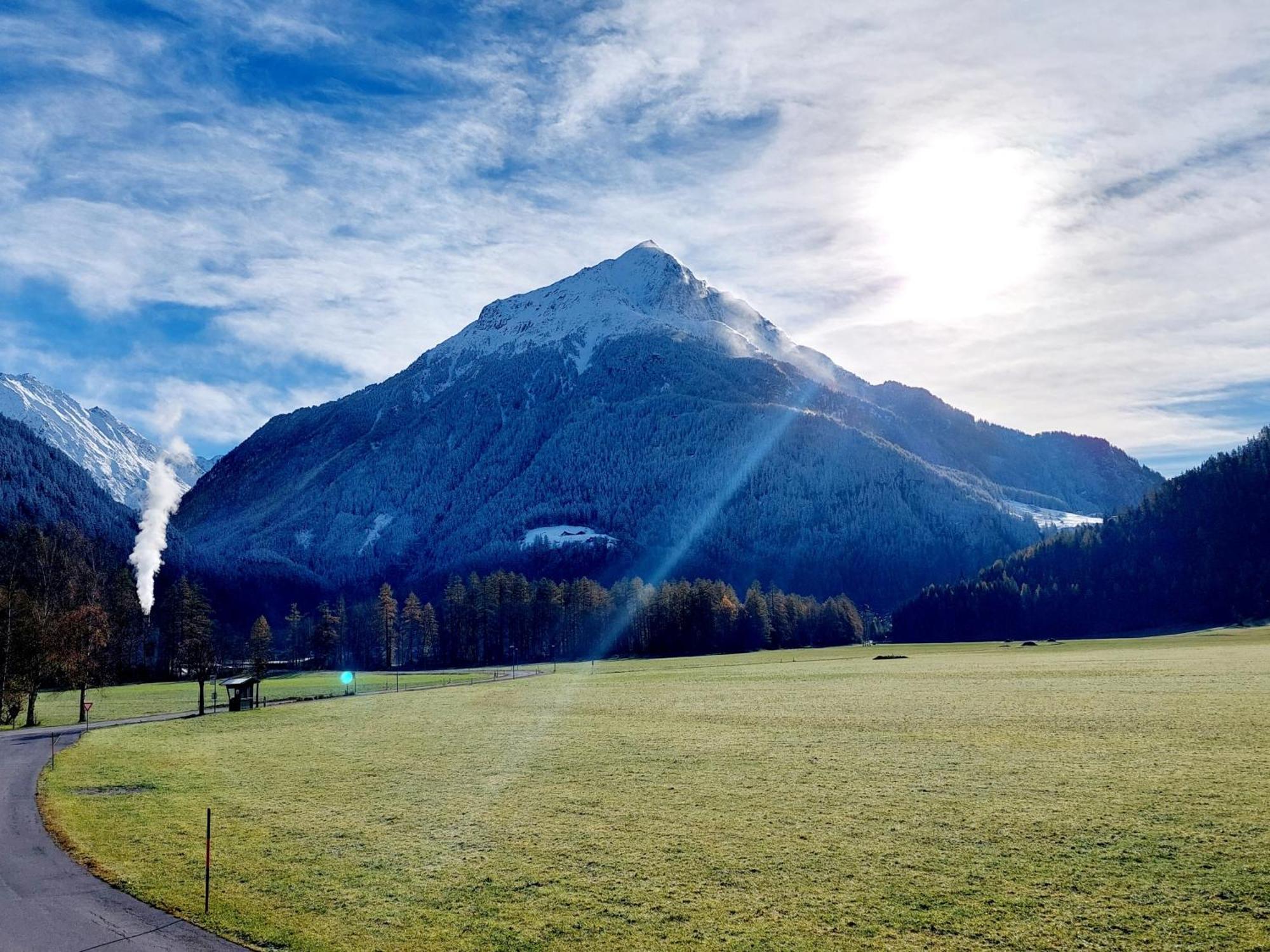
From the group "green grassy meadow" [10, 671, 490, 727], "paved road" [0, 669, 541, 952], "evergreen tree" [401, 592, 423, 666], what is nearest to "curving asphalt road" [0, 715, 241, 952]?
"paved road" [0, 669, 541, 952]

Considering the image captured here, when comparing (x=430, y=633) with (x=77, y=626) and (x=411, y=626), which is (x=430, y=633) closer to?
(x=411, y=626)

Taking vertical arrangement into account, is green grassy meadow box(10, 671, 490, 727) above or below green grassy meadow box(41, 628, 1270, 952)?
below

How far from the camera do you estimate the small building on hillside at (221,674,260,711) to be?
239 ft

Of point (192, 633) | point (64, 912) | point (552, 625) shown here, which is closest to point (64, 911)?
point (64, 912)

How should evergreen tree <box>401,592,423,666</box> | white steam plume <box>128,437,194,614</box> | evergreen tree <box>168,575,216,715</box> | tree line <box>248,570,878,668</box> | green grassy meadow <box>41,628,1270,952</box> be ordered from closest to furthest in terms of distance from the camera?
green grassy meadow <box>41,628,1270,952</box>, evergreen tree <box>168,575,216,715</box>, white steam plume <box>128,437,194,614</box>, tree line <box>248,570,878,668</box>, evergreen tree <box>401,592,423,666</box>

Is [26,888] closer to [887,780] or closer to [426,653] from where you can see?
[887,780]

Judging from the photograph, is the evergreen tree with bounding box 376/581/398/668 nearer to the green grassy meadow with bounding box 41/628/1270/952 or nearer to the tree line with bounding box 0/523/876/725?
the tree line with bounding box 0/523/876/725

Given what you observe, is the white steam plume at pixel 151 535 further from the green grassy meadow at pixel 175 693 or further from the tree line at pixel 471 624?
the tree line at pixel 471 624

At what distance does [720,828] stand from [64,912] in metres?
16.6

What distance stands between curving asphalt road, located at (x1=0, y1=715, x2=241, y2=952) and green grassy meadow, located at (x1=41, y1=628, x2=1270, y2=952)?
57 cm

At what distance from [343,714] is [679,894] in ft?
170

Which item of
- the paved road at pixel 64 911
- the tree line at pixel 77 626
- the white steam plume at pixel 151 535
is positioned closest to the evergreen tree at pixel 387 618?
the tree line at pixel 77 626

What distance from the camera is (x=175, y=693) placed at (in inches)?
4031

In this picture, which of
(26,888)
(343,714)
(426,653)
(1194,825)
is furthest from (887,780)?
(426,653)
